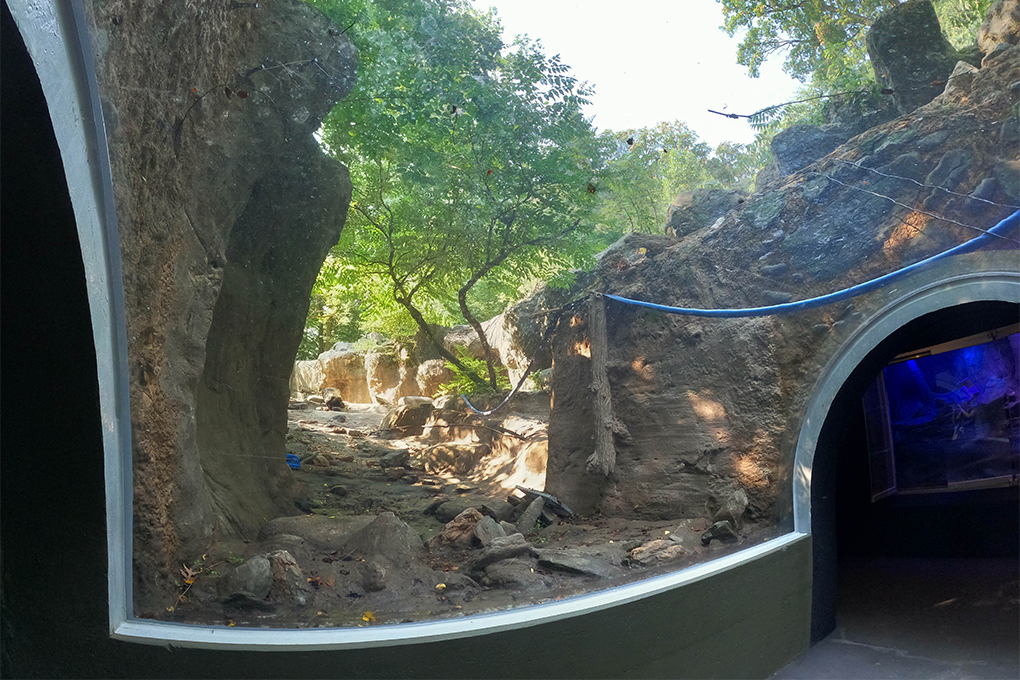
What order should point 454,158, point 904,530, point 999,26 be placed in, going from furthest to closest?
point 904,530 → point 999,26 → point 454,158

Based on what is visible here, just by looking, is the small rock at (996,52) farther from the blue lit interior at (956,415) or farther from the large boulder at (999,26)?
the blue lit interior at (956,415)

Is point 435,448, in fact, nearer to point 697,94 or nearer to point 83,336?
point 83,336

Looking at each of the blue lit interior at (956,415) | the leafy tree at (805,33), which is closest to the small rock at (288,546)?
the leafy tree at (805,33)

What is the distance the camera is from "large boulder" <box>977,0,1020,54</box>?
13.9ft

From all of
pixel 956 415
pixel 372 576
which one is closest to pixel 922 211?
pixel 956 415

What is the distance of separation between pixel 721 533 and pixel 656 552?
2.04 feet

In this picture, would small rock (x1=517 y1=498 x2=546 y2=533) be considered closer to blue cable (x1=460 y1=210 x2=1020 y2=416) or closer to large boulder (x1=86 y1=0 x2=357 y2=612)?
blue cable (x1=460 y1=210 x2=1020 y2=416)

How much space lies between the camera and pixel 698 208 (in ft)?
15.1

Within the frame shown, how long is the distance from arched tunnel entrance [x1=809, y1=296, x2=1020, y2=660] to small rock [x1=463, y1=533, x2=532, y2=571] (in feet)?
7.93

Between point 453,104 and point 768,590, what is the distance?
3.72 meters

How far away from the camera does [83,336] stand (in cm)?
246

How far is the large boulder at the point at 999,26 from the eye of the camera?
425cm

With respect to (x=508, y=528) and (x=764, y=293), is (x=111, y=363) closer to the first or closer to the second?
(x=508, y=528)

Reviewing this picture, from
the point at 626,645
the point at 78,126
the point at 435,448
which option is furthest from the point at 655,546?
the point at 78,126
